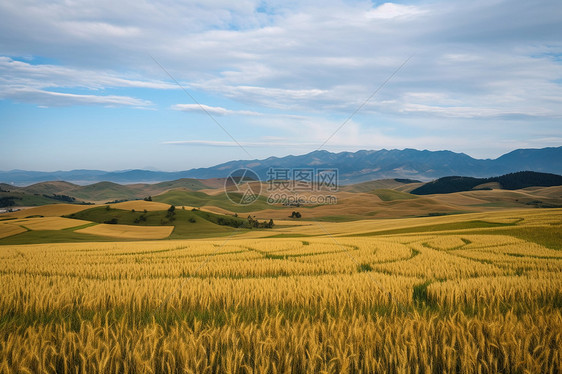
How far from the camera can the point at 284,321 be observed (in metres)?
5.50

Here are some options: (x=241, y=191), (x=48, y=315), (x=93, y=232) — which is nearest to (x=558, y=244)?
(x=48, y=315)

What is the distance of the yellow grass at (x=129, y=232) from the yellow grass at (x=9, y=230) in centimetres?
829

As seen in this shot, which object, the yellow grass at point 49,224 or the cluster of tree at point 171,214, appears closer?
the yellow grass at point 49,224

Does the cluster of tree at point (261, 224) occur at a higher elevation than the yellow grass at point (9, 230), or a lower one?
lower

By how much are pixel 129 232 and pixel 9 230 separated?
17.1 metres

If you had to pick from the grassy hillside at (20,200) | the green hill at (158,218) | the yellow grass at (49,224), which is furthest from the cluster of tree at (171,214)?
the grassy hillside at (20,200)

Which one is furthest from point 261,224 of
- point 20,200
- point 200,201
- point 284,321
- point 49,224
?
point 20,200

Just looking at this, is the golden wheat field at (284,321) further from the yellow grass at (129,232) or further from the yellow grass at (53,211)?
the yellow grass at (53,211)

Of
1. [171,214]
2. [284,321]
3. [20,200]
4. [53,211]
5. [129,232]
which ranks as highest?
[284,321]

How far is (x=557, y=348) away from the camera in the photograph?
165 inches

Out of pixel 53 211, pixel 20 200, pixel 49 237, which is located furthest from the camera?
pixel 20 200

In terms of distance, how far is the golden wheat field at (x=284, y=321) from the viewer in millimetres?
3607

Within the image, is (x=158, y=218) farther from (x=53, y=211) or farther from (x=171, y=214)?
(x=53, y=211)

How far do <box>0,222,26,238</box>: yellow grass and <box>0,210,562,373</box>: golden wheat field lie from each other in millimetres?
45708
